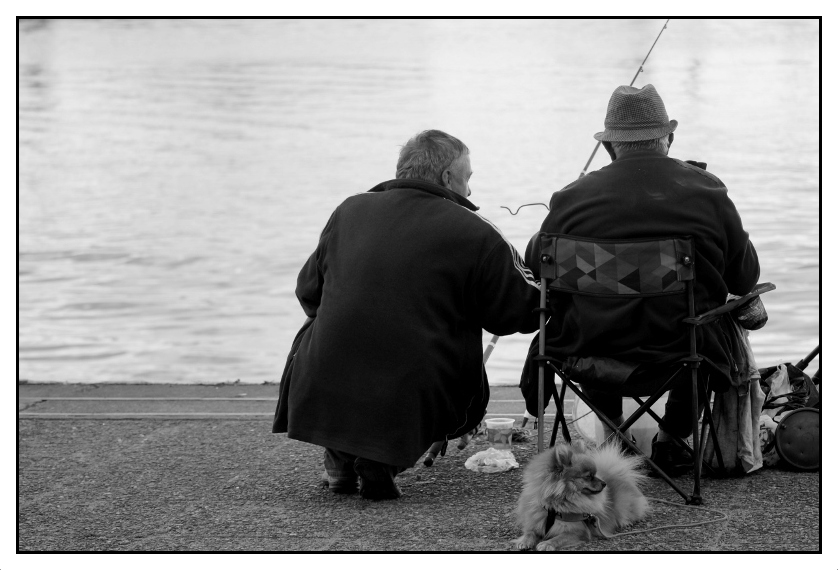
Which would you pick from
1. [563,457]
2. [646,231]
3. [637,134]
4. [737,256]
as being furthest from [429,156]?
[563,457]

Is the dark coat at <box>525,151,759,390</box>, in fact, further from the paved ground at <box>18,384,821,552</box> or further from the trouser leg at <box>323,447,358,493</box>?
the trouser leg at <box>323,447,358,493</box>

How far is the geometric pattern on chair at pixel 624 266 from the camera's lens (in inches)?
127

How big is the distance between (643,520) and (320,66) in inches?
1043

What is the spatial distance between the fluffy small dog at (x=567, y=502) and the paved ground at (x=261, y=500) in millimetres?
70

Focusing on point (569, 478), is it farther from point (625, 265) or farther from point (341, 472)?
point (341, 472)

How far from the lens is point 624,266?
3.26m

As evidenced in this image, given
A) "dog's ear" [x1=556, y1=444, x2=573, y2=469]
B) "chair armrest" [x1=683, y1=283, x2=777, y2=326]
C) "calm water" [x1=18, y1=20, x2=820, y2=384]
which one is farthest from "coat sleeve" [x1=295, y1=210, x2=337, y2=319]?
"calm water" [x1=18, y1=20, x2=820, y2=384]

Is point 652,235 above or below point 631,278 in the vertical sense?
above

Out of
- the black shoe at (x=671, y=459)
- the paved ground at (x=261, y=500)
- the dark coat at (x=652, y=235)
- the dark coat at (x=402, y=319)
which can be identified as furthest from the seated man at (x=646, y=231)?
the paved ground at (x=261, y=500)

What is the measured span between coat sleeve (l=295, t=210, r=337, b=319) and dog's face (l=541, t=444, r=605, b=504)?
1.09 metres

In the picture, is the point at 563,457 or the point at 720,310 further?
the point at 720,310

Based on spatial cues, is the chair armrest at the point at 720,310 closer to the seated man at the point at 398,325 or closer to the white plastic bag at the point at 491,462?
Result: the seated man at the point at 398,325

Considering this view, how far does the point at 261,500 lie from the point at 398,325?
736 millimetres

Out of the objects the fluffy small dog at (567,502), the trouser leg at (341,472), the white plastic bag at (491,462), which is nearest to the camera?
the fluffy small dog at (567,502)
